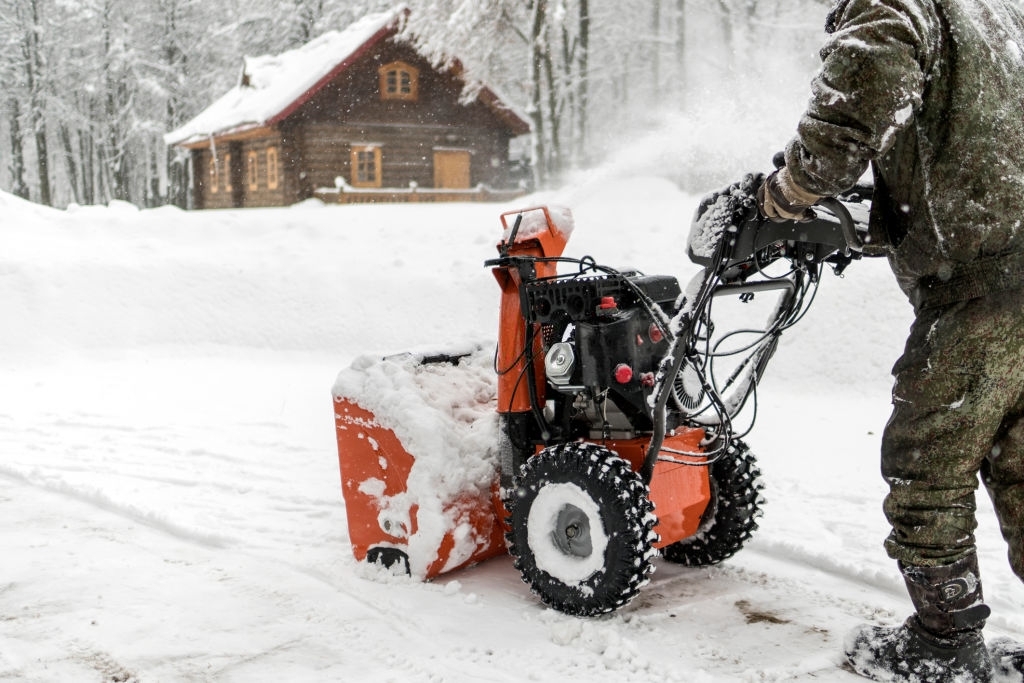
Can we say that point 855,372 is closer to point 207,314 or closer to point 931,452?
point 931,452

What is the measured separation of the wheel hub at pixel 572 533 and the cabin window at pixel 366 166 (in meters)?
22.8

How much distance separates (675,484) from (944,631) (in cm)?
107

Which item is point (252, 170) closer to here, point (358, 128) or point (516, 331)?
point (358, 128)

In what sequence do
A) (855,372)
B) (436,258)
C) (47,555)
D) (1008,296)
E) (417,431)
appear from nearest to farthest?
(1008,296) < (417,431) < (47,555) < (855,372) < (436,258)

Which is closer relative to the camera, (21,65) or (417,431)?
(417,431)

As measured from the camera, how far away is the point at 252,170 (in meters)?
27.2

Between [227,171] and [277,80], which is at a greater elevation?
[277,80]

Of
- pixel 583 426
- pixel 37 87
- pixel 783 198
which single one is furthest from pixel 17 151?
pixel 783 198

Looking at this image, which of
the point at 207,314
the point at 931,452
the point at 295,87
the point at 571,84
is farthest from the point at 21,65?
the point at 931,452

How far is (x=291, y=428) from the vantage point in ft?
23.4

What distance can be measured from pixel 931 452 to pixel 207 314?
1003 cm

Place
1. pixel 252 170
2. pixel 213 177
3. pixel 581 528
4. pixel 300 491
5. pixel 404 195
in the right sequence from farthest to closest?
pixel 213 177
pixel 252 170
pixel 404 195
pixel 300 491
pixel 581 528

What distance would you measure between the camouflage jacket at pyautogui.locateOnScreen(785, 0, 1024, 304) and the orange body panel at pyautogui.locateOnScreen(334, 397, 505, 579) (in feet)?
6.16

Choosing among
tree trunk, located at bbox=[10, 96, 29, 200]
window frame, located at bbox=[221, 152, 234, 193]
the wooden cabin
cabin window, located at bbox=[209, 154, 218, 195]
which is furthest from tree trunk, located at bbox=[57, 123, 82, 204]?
the wooden cabin
